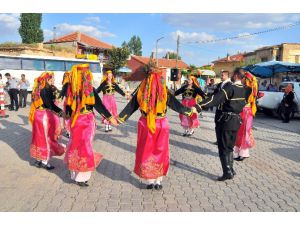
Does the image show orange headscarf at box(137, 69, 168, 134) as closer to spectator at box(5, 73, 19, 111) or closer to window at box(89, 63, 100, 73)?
spectator at box(5, 73, 19, 111)

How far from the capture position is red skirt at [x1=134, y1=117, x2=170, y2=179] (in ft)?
17.0

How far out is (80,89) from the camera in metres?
5.46

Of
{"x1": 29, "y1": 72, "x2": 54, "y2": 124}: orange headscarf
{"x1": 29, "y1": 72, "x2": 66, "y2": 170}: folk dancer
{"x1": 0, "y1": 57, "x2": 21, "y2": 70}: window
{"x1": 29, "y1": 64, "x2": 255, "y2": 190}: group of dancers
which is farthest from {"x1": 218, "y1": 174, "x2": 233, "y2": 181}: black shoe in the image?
{"x1": 0, "y1": 57, "x2": 21, "y2": 70}: window

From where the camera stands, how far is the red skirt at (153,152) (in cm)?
520

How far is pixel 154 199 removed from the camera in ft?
16.3

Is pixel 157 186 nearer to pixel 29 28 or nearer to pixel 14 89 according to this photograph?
pixel 14 89

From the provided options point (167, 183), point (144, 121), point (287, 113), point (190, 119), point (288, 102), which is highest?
point (144, 121)

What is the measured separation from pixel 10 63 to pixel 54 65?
3.44 m

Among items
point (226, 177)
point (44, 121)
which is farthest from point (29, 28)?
point (226, 177)

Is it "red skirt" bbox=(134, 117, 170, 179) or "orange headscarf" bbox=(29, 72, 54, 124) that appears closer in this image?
"red skirt" bbox=(134, 117, 170, 179)

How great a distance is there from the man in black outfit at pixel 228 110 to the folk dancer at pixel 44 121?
295 cm

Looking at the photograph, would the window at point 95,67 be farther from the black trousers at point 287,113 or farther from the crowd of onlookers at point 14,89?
the black trousers at point 287,113

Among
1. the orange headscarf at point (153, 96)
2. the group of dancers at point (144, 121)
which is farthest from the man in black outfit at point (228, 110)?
the orange headscarf at point (153, 96)

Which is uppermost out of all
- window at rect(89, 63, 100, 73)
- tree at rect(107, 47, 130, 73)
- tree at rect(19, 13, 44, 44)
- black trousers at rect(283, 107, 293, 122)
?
tree at rect(19, 13, 44, 44)
